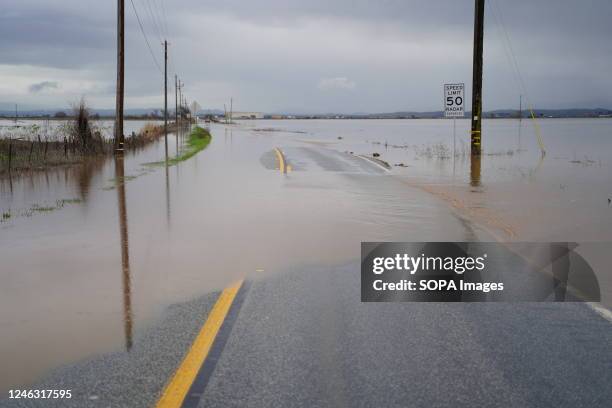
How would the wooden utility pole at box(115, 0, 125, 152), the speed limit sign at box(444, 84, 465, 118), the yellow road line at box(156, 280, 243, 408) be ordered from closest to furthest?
the yellow road line at box(156, 280, 243, 408) < the speed limit sign at box(444, 84, 465, 118) < the wooden utility pole at box(115, 0, 125, 152)

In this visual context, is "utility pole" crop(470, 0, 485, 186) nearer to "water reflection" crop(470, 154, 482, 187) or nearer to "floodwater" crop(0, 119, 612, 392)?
"water reflection" crop(470, 154, 482, 187)

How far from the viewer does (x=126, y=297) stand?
23.5 ft

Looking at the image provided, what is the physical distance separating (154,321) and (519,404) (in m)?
3.42

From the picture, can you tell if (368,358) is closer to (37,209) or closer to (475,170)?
(37,209)

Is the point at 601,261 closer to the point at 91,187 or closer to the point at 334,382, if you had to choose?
the point at 334,382

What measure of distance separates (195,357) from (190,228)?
6.38 m

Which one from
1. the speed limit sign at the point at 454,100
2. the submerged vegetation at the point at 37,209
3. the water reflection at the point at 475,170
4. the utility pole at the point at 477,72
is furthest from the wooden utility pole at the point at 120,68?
the submerged vegetation at the point at 37,209

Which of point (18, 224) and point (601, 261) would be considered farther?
point (18, 224)

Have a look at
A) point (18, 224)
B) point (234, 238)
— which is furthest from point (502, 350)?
point (18, 224)
